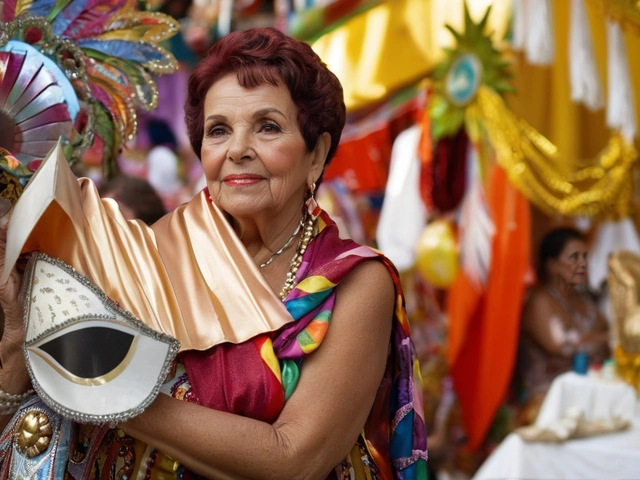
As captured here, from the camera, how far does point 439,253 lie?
5715 mm

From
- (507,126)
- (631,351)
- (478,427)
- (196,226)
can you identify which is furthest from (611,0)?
(196,226)

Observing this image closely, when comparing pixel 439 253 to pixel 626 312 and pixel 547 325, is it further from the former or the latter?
pixel 626 312

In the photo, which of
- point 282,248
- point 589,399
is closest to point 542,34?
point 589,399

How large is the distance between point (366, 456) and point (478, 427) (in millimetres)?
3798

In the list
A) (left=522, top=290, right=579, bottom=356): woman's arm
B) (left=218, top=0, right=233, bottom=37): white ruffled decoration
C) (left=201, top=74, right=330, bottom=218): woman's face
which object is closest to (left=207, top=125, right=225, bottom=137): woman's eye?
(left=201, top=74, right=330, bottom=218): woman's face

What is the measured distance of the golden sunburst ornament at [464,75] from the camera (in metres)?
5.51

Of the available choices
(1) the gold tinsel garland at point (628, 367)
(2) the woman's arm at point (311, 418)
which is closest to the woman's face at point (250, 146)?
(2) the woman's arm at point (311, 418)

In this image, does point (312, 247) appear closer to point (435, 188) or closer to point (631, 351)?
point (631, 351)

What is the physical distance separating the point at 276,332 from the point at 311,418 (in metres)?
0.21

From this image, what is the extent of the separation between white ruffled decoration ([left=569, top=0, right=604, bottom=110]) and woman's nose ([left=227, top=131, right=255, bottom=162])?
3.11 meters

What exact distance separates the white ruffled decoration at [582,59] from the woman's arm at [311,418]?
10.0 ft

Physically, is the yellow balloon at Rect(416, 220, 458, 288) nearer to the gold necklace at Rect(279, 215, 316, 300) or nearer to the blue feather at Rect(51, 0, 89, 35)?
the gold necklace at Rect(279, 215, 316, 300)

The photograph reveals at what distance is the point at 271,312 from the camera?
1.98m

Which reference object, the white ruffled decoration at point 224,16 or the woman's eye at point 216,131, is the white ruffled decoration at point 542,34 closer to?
the woman's eye at point 216,131
